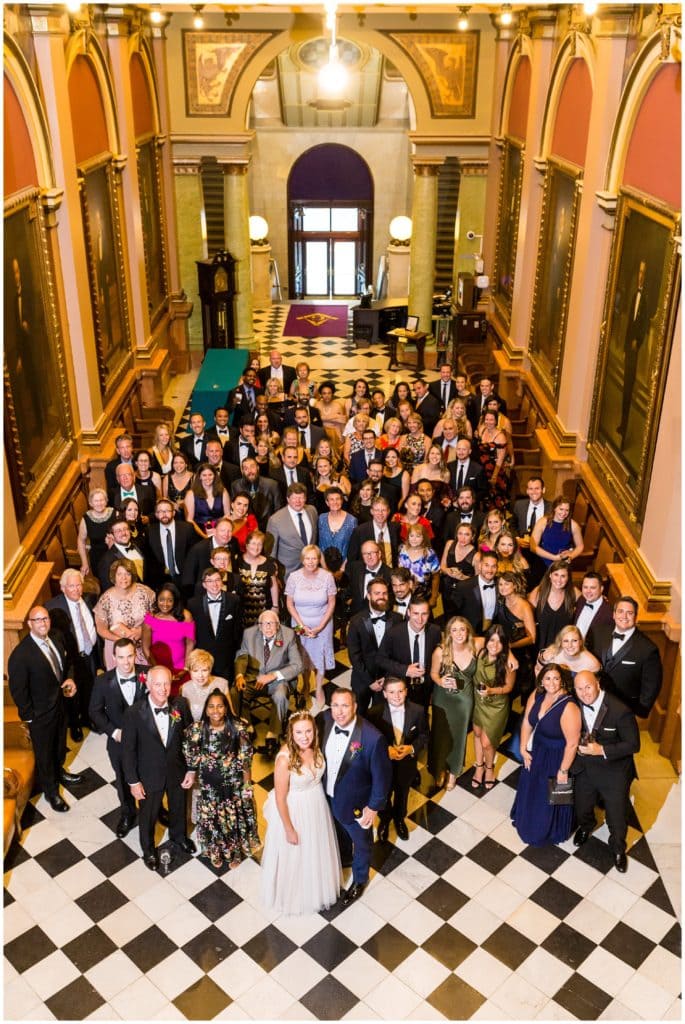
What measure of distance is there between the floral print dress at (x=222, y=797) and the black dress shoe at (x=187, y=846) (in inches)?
4.5

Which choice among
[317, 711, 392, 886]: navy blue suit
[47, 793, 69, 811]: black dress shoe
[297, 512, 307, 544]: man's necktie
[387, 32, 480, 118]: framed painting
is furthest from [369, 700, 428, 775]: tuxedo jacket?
[387, 32, 480, 118]: framed painting

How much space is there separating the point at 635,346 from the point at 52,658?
201 inches

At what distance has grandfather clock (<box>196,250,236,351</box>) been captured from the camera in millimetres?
15531

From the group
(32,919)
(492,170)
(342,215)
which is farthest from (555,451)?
(342,215)

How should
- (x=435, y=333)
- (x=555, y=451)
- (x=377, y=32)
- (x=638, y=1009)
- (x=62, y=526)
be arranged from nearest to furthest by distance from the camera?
(x=638, y=1009)
(x=62, y=526)
(x=555, y=451)
(x=377, y=32)
(x=435, y=333)

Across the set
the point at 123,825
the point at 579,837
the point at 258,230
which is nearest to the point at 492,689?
the point at 579,837

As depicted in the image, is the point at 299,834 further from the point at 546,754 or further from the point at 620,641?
the point at 620,641

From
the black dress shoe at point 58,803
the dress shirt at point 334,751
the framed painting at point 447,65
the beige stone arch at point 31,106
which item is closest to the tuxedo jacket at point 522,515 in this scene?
the dress shirt at point 334,751

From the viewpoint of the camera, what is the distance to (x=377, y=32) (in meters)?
14.6

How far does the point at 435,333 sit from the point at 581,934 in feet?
42.3

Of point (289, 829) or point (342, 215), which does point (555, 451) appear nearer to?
point (289, 829)

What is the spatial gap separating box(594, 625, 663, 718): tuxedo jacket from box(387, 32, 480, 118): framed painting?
11372 millimetres

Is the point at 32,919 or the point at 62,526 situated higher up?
the point at 62,526

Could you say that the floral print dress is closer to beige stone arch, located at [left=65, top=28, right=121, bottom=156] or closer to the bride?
the bride
